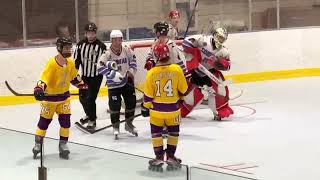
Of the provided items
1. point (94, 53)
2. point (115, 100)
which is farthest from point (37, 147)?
point (94, 53)

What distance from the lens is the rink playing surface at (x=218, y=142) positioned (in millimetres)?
3619

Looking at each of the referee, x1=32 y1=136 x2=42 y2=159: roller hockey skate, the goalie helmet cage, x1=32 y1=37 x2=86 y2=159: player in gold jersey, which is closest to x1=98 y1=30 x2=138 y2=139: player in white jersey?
the referee

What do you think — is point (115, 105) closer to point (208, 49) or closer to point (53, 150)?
point (208, 49)

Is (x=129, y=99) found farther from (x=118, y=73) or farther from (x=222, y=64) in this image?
(x=222, y=64)

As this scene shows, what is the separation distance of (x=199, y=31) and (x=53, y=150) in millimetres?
6401

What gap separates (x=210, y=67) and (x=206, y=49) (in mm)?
186

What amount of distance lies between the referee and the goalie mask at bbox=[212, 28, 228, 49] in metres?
1.12

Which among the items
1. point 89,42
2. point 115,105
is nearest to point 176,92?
point 115,105

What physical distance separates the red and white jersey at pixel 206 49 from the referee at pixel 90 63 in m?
0.88

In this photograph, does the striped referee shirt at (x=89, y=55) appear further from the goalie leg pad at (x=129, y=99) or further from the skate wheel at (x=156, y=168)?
the skate wheel at (x=156, y=168)

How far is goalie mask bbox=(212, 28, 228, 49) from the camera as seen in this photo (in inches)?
273

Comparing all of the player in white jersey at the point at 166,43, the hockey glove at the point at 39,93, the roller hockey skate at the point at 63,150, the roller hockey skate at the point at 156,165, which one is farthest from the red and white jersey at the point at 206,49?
the roller hockey skate at the point at 156,165

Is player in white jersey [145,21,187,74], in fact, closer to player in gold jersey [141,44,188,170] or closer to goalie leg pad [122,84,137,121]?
goalie leg pad [122,84,137,121]

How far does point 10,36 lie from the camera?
863cm
